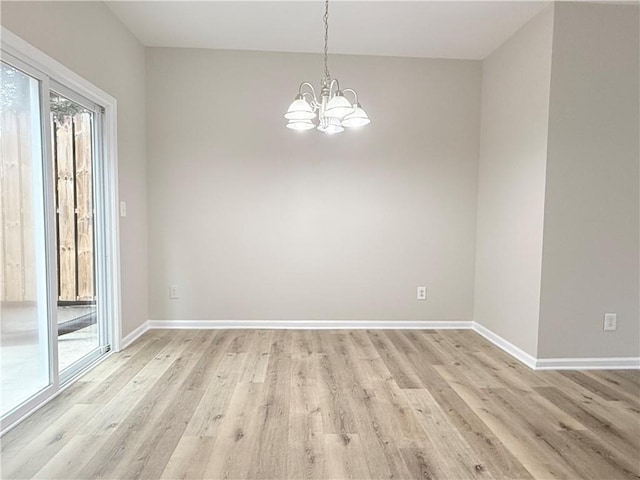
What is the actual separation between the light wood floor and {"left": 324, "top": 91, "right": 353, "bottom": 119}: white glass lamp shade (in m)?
1.77

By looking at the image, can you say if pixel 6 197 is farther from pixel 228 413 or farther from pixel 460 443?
pixel 460 443

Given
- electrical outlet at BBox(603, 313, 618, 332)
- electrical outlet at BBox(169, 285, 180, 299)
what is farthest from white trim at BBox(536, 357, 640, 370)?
electrical outlet at BBox(169, 285, 180, 299)

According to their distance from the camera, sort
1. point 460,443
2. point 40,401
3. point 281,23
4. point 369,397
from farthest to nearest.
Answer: point 281,23, point 369,397, point 40,401, point 460,443

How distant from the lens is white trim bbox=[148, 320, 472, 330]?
12.7ft

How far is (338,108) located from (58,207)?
2.05 metres

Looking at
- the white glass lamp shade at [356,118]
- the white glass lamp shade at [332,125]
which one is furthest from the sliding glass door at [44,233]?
the white glass lamp shade at [356,118]

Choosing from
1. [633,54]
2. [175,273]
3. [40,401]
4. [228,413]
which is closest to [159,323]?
[175,273]

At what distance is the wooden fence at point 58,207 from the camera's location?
207 centimetres

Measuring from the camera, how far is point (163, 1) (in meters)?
2.89

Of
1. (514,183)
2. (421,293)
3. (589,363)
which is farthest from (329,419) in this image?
(514,183)

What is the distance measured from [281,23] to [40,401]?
10.9 ft

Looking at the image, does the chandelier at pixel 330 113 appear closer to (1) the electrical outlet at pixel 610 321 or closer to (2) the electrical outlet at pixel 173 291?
(2) the electrical outlet at pixel 173 291

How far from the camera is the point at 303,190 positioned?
3863 mm

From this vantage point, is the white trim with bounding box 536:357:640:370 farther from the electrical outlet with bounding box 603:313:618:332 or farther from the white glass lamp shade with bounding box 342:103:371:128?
the white glass lamp shade with bounding box 342:103:371:128
